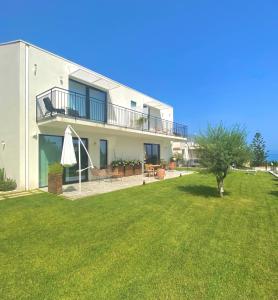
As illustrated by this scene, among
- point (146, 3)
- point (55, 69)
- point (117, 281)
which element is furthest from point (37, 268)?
point (146, 3)

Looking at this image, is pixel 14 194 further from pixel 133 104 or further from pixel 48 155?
pixel 133 104

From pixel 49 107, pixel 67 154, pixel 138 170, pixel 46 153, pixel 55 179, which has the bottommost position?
pixel 138 170

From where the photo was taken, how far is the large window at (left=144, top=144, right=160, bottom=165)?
21328 millimetres

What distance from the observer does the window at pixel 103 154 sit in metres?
15.4

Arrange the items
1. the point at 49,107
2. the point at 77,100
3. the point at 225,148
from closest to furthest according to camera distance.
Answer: the point at 225,148, the point at 49,107, the point at 77,100

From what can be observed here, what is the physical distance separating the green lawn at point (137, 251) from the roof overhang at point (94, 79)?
7.98 metres

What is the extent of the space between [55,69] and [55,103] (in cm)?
197

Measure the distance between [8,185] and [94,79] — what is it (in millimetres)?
7525

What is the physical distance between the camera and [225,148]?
927cm

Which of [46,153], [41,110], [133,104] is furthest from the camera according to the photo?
[133,104]

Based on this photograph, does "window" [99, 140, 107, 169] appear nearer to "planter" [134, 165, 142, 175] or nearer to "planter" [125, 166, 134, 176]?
"planter" [125, 166, 134, 176]

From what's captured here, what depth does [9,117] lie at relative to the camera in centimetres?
1089

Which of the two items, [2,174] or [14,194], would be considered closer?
[14,194]

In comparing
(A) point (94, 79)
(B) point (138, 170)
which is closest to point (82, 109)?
(A) point (94, 79)
